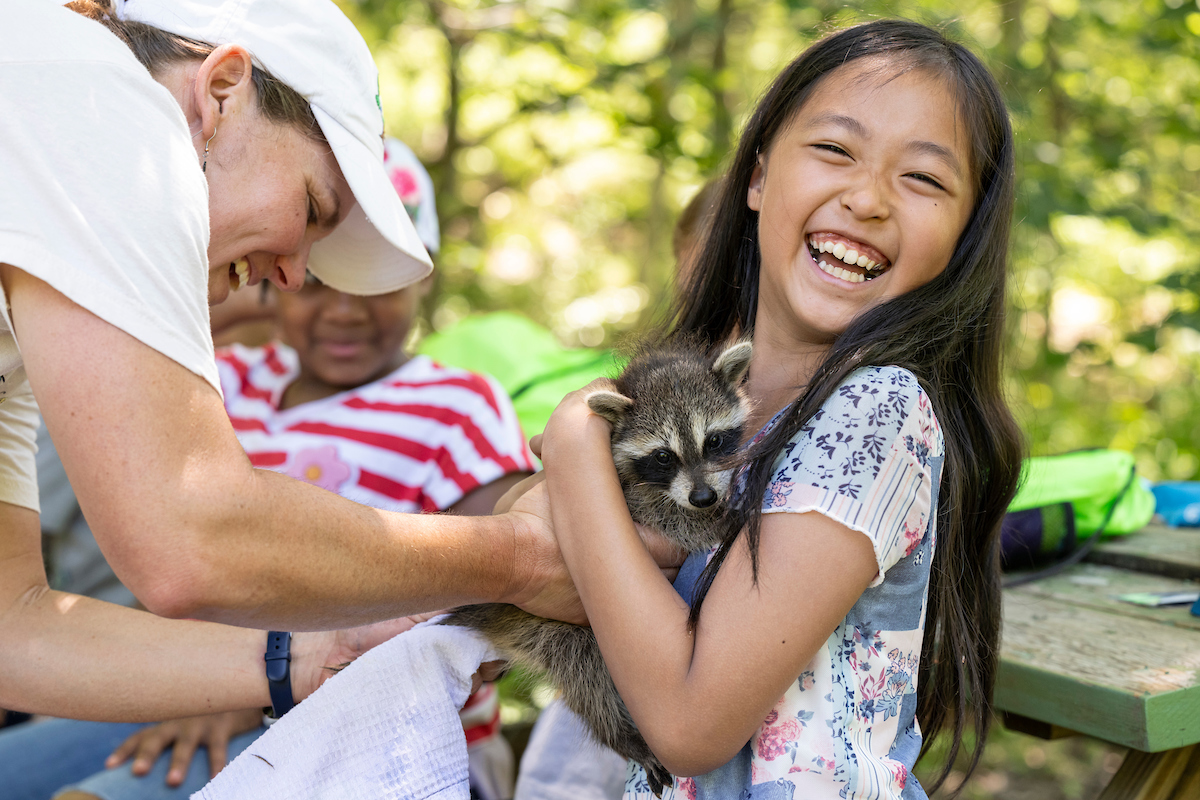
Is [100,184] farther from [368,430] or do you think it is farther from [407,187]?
[407,187]

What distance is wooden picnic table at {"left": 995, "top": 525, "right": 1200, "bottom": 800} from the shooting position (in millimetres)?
1748

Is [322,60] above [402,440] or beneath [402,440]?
above

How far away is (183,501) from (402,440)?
5.32 ft

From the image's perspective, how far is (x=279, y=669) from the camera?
187cm

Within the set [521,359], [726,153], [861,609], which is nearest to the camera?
[861,609]

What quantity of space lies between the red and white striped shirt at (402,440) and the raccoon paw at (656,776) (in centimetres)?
114

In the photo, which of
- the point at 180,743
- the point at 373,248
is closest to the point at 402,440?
the point at 373,248

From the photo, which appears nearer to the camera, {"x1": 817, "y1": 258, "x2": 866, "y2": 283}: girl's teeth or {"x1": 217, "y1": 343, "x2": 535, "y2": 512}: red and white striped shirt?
{"x1": 817, "y1": 258, "x2": 866, "y2": 283}: girl's teeth

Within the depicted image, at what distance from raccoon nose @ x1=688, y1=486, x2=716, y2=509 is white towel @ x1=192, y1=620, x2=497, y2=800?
0.86 m

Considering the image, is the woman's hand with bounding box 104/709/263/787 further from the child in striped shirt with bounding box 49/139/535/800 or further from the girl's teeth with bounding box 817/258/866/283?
the girl's teeth with bounding box 817/258/866/283

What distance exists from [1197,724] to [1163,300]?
681 cm

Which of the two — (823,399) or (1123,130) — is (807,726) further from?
(1123,130)

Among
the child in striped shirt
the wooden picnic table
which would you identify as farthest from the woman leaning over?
the wooden picnic table

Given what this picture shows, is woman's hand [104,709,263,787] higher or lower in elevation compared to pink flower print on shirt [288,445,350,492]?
lower
